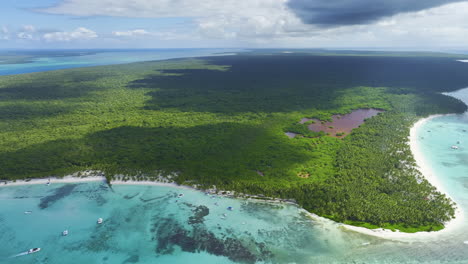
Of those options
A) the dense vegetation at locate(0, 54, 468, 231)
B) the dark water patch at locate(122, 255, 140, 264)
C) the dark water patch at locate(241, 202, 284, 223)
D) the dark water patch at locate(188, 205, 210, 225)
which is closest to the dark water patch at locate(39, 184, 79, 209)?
the dense vegetation at locate(0, 54, 468, 231)

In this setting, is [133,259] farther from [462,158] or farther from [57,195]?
[462,158]

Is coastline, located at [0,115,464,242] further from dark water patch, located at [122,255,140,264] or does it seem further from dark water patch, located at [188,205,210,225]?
dark water patch, located at [122,255,140,264]

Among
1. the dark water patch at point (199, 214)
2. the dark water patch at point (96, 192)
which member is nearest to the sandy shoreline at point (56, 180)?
the dark water patch at point (96, 192)

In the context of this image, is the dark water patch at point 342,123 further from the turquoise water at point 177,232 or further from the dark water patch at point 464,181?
the turquoise water at point 177,232

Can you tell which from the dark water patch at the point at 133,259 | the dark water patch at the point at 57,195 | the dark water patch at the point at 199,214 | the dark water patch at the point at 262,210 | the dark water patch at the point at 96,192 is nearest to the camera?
the dark water patch at the point at 133,259

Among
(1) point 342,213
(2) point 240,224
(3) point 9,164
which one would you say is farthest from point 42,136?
(1) point 342,213

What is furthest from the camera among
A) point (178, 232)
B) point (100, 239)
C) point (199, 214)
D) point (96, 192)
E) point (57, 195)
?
point (96, 192)

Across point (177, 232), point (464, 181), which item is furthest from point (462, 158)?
point (177, 232)
